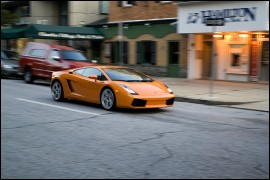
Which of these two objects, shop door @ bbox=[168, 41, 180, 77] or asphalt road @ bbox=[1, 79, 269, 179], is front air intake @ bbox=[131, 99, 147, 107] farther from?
shop door @ bbox=[168, 41, 180, 77]

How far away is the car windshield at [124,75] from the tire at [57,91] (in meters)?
1.64

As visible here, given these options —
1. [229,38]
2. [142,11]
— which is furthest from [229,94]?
[142,11]

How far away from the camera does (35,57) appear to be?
1862 centimetres

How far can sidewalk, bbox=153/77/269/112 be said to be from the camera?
13461mm

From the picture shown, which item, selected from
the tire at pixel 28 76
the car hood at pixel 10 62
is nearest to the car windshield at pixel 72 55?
the tire at pixel 28 76

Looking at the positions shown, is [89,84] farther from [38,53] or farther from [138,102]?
[38,53]

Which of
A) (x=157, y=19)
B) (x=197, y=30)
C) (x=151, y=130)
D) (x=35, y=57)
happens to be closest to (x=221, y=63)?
(x=197, y=30)

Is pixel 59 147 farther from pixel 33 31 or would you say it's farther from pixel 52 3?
pixel 52 3

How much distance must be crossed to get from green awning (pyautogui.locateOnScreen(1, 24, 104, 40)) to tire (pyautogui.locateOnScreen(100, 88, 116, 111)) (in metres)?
14.6

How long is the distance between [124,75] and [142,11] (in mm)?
13984

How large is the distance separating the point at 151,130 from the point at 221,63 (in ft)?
→ 45.2

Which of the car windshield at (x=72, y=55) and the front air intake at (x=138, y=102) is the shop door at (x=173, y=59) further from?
the front air intake at (x=138, y=102)

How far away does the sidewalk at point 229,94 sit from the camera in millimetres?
13461

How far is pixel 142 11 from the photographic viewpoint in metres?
25.0
